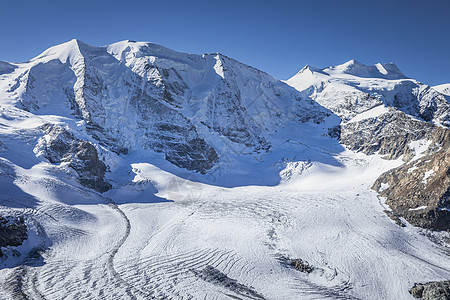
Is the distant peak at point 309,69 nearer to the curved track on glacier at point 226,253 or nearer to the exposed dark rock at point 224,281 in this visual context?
the curved track on glacier at point 226,253

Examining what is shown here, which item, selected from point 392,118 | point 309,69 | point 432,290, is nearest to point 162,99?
point 392,118

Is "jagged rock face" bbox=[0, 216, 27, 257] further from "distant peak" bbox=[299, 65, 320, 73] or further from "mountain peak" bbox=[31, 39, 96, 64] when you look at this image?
"distant peak" bbox=[299, 65, 320, 73]

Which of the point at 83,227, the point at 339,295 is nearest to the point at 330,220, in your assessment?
the point at 339,295

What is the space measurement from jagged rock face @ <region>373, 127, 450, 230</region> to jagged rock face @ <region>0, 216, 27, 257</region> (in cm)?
4611

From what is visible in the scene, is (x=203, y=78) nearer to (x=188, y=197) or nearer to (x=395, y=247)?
(x=188, y=197)

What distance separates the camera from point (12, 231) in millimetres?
31734

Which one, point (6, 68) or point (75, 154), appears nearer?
point (75, 154)

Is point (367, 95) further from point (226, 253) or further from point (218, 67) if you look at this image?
point (226, 253)

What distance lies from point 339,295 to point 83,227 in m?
29.3

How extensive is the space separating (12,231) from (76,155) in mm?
24576

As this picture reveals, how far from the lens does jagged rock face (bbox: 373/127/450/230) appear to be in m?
40.8

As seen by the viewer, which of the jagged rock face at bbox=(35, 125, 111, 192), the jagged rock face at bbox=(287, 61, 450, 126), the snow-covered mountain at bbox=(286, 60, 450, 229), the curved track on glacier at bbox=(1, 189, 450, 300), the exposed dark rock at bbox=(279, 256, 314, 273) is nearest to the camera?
the curved track on glacier at bbox=(1, 189, 450, 300)

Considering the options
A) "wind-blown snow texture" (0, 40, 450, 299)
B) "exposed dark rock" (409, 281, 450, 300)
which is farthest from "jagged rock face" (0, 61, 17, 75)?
"exposed dark rock" (409, 281, 450, 300)

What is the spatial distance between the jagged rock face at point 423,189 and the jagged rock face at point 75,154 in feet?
152
